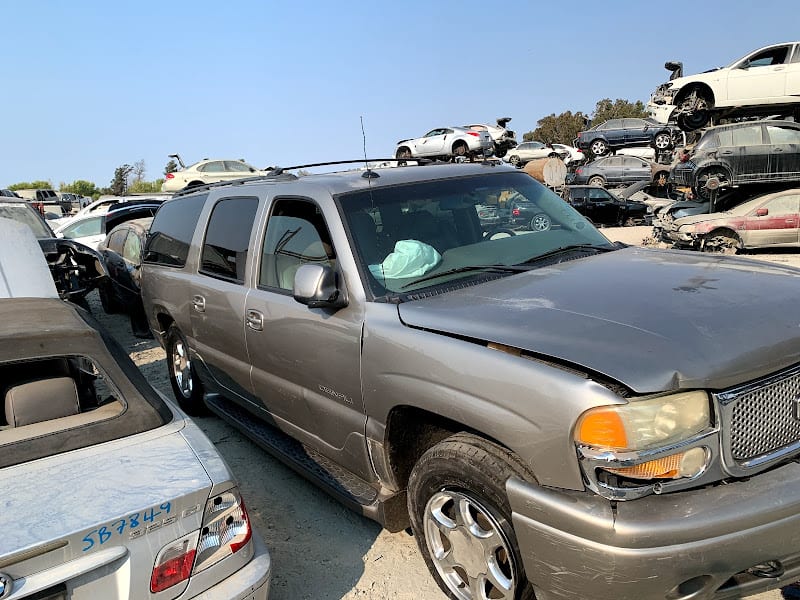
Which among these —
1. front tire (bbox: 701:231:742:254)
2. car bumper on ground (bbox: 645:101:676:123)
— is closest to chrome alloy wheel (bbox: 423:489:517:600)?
front tire (bbox: 701:231:742:254)

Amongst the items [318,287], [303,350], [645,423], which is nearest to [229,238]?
[303,350]

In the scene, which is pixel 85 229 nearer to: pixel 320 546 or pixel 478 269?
pixel 320 546

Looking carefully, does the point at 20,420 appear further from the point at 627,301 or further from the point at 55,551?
the point at 627,301

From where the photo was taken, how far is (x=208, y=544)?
217 cm

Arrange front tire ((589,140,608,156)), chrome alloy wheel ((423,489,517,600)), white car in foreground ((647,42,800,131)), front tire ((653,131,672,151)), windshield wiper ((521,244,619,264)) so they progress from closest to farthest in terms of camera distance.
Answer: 1. chrome alloy wheel ((423,489,517,600))
2. windshield wiper ((521,244,619,264))
3. white car in foreground ((647,42,800,131))
4. front tire ((653,131,672,151))
5. front tire ((589,140,608,156))

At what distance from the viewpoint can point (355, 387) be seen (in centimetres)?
296

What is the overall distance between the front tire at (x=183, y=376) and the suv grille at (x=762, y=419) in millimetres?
4098

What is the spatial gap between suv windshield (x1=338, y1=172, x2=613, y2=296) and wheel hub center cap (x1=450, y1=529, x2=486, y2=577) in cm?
113

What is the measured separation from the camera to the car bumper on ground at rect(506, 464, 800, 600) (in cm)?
185

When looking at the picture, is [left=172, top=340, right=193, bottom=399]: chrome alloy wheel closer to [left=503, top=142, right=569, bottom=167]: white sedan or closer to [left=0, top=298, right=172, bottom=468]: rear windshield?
[left=0, top=298, right=172, bottom=468]: rear windshield

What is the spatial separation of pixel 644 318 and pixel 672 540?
78 cm

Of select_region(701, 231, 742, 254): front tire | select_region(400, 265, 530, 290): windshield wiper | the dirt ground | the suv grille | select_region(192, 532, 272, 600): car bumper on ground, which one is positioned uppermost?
select_region(400, 265, 530, 290): windshield wiper

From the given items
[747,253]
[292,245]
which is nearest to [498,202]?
[292,245]

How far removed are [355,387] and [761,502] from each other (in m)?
1.72
